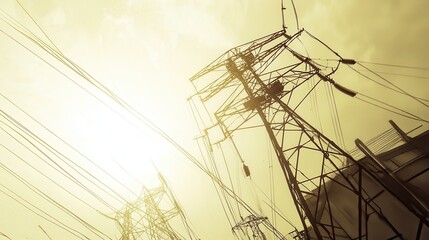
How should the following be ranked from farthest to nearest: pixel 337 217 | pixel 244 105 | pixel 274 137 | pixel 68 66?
pixel 337 217 → pixel 244 105 → pixel 274 137 → pixel 68 66

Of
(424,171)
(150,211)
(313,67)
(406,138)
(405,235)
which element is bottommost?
(405,235)

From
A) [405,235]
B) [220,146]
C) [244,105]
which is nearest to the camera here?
[244,105]

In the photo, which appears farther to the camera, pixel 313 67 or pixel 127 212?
pixel 127 212

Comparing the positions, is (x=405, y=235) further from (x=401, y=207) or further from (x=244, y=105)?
(x=244, y=105)

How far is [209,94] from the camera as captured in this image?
403 inches

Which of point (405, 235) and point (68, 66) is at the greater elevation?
point (68, 66)

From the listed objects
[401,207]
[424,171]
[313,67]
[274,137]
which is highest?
[313,67]

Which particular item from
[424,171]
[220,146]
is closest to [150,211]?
A: [220,146]

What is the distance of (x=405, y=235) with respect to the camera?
10055 millimetres

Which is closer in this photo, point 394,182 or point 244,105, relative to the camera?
point 244,105

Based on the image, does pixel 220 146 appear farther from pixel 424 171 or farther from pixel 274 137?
pixel 424 171

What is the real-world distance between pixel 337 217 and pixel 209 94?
9550 mm

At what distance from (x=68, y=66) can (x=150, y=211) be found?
1172 cm

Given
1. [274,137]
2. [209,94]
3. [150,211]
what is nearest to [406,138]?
[274,137]
